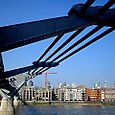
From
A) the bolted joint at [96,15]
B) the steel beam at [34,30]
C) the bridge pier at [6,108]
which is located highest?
the bolted joint at [96,15]

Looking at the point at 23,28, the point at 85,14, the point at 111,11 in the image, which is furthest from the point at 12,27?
the point at 111,11

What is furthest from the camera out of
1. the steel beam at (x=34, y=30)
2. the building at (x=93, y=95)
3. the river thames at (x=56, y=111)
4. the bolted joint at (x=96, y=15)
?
the building at (x=93, y=95)

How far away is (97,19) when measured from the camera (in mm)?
7492

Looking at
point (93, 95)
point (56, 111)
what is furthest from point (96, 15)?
point (93, 95)

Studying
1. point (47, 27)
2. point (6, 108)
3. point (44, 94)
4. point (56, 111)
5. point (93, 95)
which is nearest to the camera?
point (47, 27)

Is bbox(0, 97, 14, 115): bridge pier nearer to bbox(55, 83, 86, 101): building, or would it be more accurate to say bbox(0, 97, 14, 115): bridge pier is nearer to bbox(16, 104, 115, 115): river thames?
bbox(16, 104, 115, 115): river thames

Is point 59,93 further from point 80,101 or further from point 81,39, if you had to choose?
point 81,39

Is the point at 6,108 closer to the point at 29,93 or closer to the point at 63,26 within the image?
the point at 63,26

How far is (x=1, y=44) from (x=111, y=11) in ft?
9.60

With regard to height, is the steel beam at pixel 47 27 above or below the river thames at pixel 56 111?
above

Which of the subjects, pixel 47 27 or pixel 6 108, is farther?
pixel 6 108

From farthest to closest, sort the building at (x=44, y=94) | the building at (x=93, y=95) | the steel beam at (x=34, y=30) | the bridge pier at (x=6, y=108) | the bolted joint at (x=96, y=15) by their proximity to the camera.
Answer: the building at (x=93, y=95) < the building at (x=44, y=94) < the bridge pier at (x=6, y=108) < the bolted joint at (x=96, y=15) < the steel beam at (x=34, y=30)

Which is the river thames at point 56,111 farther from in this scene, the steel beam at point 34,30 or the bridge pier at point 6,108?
the steel beam at point 34,30

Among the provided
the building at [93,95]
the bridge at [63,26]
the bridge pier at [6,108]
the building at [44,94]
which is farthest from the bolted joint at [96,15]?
the building at [93,95]
